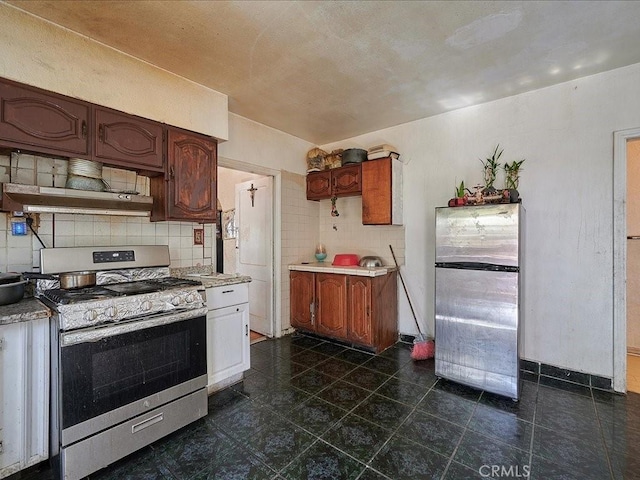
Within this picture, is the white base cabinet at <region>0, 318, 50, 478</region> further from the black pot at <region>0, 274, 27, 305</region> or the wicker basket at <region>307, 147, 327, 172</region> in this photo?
the wicker basket at <region>307, 147, 327, 172</region>

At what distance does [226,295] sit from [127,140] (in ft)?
4.56

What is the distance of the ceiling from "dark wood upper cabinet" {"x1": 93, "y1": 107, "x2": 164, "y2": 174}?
49 cm

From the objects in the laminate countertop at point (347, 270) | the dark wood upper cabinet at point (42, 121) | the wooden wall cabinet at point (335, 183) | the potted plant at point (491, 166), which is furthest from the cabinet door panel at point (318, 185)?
the dark wood upper cabinet at point (42, 121)

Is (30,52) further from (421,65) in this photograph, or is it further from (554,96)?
(554,96)

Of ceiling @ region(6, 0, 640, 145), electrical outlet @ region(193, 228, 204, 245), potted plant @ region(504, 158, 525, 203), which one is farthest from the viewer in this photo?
electrical outlet @ region(193, 228, 204, 245)

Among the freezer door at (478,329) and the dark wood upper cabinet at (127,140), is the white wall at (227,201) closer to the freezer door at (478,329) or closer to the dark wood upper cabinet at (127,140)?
Answer: the dark wood upper cabinet at (127,140)

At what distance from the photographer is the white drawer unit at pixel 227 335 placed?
2.40 m

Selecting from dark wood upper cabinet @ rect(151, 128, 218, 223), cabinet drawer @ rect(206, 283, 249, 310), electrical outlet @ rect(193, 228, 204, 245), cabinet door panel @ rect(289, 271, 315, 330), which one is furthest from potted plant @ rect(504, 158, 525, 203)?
electrical outlet @ rect(193, 228, 204, 245)

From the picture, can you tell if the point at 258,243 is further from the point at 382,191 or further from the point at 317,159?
the point at 382,191

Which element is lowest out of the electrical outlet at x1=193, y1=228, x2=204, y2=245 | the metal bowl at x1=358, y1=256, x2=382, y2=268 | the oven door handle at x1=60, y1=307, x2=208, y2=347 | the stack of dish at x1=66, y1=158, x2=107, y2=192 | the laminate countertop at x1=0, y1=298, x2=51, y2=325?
the oven door handle at x1=60, y1=307, x2=208, y2=347

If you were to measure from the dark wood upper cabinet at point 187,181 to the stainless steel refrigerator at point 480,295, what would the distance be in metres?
2.11

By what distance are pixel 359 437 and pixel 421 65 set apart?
108 inches

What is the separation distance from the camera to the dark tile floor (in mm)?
1633

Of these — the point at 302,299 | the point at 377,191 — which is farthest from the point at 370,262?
the point at 302,299
